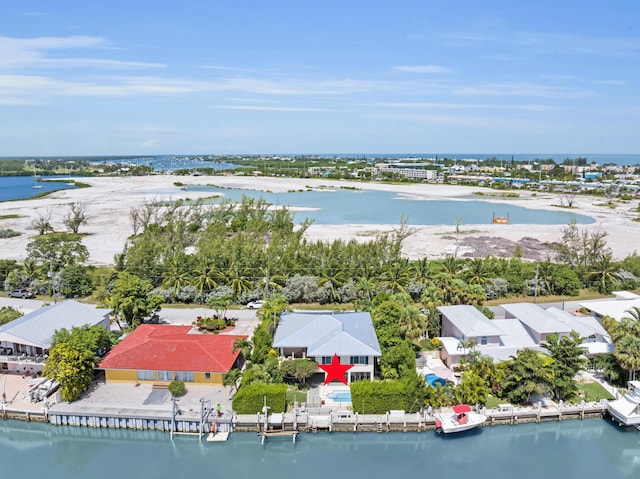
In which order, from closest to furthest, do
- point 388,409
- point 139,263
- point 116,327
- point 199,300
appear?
point 388,409 → point 116,327 → point 199,300 → point 139,263

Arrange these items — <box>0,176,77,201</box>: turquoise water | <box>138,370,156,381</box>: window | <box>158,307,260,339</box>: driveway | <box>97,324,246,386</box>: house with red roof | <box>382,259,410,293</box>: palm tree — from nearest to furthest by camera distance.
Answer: <box>97,324,246,386</box>: house with red roof < <box>138,370,156,381</box>: window < <box>158,307,260,339</box>: driveway < <box>382,259,410,293</box>: palm tree < <box>0,176,77,201</box>: turquoise water

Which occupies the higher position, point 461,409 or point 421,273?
point 421,273

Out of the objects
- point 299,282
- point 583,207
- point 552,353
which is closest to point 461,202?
point 583,207

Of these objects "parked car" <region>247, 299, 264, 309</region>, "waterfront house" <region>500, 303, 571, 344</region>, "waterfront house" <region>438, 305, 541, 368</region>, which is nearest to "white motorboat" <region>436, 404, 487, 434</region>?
"waterfront house" <region>438, 305, 541, 368</region>

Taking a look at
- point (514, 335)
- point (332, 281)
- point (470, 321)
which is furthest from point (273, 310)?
point (514, 335)

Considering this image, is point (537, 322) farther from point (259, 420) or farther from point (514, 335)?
point (259, 420)

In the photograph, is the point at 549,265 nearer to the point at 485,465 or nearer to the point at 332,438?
the point at 485,465

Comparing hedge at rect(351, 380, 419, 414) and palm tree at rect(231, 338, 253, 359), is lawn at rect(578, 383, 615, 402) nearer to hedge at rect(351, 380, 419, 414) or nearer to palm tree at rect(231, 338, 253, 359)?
hedge at rect(351, 380, 419, 414)
